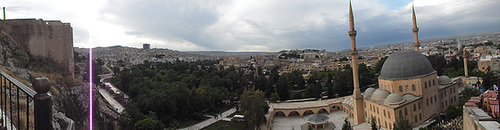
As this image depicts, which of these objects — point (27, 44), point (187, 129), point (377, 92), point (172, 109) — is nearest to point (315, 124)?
point (377, 92)

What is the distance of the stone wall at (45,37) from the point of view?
10281mm

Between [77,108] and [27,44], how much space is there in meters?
3.46

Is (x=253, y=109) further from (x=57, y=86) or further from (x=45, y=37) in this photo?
(x=45, y=37)

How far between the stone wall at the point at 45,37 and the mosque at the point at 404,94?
1452 centimetres

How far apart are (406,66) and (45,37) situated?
17227mm

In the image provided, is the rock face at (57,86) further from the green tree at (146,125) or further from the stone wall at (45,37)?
the green tree at (146,125)

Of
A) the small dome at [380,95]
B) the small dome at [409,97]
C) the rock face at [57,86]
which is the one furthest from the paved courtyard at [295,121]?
the rock face at [57,86]

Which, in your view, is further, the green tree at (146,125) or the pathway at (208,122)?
the pathway at (208,122)

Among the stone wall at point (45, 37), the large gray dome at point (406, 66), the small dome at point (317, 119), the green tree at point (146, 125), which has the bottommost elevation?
the small dome at point (317, 119)

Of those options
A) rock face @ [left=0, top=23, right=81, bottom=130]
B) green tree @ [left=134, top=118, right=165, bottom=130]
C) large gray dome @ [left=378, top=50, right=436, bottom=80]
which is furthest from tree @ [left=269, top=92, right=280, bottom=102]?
rock face @ [left=0, top=23, right=81, bottom=130]

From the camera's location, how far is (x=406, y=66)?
13.5m

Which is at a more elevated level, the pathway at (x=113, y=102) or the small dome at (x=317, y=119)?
the pathway at (x=113, y=102)

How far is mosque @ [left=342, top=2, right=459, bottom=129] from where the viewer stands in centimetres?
1234

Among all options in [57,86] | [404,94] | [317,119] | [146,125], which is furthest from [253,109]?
[57,86]
